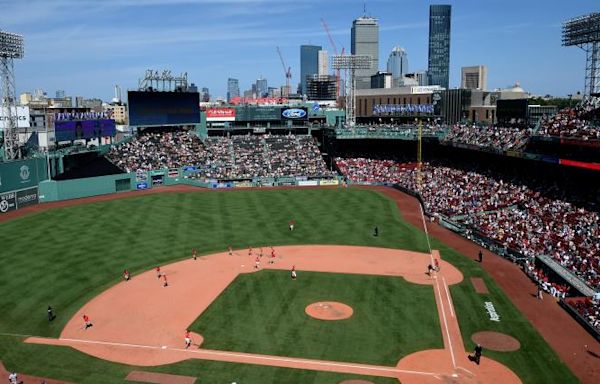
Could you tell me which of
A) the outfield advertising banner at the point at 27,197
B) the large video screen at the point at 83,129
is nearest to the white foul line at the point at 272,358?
the outfield advertising banner at the point at 27,197

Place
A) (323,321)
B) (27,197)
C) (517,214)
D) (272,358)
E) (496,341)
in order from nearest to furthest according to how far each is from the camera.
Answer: (272,358) < (496,341) < (323,321) < (517,214) < (27,197)

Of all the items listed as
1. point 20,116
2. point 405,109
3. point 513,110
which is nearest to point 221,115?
point 405,109

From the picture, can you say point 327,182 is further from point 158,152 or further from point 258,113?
point 158,152

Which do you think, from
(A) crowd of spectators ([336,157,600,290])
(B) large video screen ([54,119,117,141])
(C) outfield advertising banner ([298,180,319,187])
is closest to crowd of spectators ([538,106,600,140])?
(A) crowd of spectators ([336,157,600,290])

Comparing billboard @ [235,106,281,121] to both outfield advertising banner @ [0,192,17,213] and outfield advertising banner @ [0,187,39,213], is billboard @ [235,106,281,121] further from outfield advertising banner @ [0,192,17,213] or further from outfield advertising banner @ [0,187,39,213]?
outfield advertising banner @ [0,192,17,213]

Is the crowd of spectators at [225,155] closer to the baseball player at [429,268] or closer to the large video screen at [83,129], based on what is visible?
the large video screen at [83,129]

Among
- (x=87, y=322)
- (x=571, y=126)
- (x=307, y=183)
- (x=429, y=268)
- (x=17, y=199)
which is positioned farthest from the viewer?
(x=307, y=183)

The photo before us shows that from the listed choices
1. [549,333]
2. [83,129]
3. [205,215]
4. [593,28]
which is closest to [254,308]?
[549,333]

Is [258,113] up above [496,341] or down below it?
above
